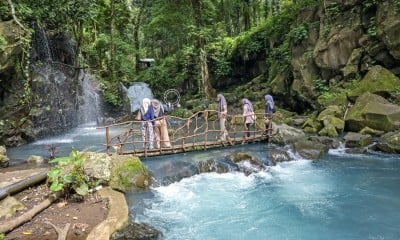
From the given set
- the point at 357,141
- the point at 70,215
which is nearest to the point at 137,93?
the point at 357,141

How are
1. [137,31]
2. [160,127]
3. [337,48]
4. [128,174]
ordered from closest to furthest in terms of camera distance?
[128,174], [160,127], [337,48], [137,31]

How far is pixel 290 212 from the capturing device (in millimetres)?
8195

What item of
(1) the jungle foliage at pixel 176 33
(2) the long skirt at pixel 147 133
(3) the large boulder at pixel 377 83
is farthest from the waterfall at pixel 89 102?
(3) the large boulder at pixel 377 83

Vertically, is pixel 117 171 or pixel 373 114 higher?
pixel 373 114

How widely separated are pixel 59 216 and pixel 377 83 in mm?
14189

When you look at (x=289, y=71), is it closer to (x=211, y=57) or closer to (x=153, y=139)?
(x=211, y=57)

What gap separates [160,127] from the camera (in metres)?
12.3

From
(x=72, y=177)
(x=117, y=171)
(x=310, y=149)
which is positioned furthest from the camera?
(x=310, y=149)

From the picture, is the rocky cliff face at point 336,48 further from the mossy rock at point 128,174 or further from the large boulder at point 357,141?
the mossy rock at point 128,174

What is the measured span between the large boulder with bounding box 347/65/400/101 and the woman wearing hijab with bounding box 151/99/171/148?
9.04 metres

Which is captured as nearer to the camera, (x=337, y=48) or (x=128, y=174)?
(x=128, y=174)

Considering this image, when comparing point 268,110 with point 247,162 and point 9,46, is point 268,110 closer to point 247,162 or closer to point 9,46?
point 247,162

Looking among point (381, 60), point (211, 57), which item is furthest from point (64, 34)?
point (381, 60)

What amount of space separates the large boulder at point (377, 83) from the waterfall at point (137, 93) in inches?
626
